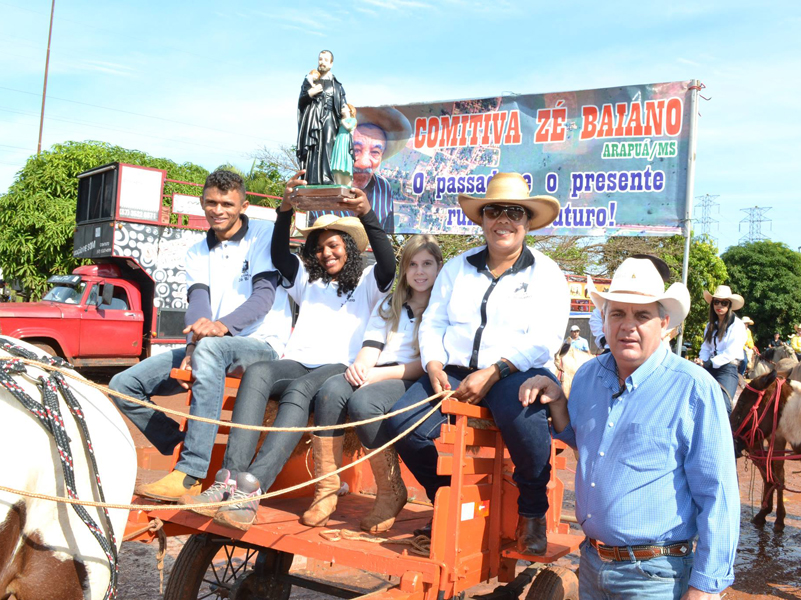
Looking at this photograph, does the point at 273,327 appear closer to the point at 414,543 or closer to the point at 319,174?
the point at 319,174

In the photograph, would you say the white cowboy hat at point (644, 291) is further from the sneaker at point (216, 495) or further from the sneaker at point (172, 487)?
the sneaker at point (172, 487)

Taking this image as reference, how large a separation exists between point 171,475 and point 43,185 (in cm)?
1971

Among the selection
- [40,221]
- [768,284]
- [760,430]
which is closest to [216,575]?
[760,430]

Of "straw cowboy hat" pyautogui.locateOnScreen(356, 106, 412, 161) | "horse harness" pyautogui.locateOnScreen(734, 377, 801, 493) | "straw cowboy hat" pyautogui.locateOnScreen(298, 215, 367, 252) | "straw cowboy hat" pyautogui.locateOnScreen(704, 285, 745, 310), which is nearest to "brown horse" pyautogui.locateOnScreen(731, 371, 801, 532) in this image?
"horse harness" pyautogui.locateOnScreen(734, 377, 801, 493)

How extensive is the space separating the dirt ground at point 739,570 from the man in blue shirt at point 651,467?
8.14 ft

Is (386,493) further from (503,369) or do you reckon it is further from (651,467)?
(651,467)

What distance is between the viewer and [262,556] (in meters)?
4.02

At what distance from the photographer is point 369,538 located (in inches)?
131

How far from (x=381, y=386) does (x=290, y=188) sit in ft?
4.20

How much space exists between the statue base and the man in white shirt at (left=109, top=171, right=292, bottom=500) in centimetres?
39

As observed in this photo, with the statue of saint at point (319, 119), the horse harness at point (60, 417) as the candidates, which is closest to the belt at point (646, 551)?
the horse harness at point (60, 417)

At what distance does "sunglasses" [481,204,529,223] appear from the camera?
3.59 meters

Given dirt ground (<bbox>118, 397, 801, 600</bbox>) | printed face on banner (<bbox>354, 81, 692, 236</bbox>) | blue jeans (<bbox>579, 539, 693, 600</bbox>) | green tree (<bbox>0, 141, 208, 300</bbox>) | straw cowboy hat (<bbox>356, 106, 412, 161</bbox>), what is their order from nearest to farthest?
blue jeans (<bbox>579, 539, 693, 600</bbox>)
dirt ground (<bbox>118, 397, 801, 600</bbox>)
printed face on banner (<bbox>354, 81, 692, 236</bbox>)
straw cowboy hat (<bbox>356, 106, 412, 161</bbox>)
green tree (<bbox>0, 141, 208, 300</bbox>)

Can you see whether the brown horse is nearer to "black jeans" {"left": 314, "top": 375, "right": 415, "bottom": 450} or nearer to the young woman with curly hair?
the young woman with curly hair
